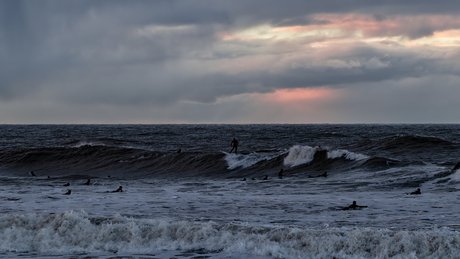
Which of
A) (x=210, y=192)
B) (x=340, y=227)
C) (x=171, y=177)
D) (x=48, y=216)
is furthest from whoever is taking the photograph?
(x=171, y=177)

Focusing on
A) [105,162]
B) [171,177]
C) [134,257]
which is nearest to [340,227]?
[134,257]

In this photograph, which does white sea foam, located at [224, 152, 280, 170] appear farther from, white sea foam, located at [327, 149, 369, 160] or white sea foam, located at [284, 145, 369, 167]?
white sea foam, located at [327, 149, 369, 160]

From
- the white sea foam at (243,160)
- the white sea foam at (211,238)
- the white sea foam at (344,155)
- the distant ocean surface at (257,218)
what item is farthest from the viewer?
the white sea foam at (243,160)

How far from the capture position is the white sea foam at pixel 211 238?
8.80 metres

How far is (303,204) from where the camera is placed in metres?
14.2

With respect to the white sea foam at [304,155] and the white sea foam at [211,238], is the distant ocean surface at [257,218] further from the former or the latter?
the white sea foam at [304,155]

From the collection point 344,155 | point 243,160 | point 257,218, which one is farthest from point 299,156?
point 257,218

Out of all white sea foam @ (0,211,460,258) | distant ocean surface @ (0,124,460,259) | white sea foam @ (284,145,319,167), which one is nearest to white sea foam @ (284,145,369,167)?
white sea foam @ (284,145,319,167)

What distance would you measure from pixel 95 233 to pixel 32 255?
1539 mm

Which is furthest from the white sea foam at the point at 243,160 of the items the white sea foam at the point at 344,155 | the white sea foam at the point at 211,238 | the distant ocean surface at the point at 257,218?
the white sea foam at the point at 211,238

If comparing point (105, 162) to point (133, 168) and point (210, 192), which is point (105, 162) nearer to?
point (133, 168)

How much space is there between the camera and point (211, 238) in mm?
9875

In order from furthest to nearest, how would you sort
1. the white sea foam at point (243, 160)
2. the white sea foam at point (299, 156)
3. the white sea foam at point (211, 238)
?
the white sea foam at point (243, 160) → the white sea foam at point (299, 156) → the white sea foam at point (211, 238)

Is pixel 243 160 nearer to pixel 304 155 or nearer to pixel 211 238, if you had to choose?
pixel 304 155
